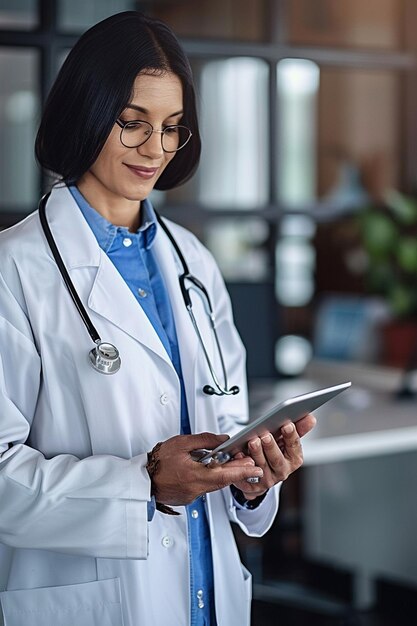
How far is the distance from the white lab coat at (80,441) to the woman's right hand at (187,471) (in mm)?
25

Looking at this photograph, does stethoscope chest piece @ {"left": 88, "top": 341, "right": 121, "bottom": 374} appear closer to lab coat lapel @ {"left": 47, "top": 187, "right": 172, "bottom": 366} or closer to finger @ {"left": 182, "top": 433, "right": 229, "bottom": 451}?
lab coat lapel @ {"left": 47, "top": 187, "right": 172, "bottom": 366}

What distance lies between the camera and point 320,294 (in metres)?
4.20

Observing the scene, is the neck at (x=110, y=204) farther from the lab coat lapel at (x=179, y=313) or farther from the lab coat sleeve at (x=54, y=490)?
the lab coat sleeve at (x=54, y=490)

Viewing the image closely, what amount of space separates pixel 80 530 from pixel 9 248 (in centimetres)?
40

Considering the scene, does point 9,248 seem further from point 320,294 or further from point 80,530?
point 320,294

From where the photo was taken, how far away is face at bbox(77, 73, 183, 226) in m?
1.43

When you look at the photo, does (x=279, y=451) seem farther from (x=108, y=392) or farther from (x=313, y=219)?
(x=313, y=219)

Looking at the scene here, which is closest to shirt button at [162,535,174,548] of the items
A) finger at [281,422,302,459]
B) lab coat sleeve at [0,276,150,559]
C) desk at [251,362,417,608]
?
lab coat sleeve at [0,276,150,559]

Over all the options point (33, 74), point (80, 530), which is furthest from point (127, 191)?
point (33, 74)

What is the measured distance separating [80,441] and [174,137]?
464 mm

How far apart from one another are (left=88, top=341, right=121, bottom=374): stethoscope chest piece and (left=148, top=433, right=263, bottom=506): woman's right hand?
125mm

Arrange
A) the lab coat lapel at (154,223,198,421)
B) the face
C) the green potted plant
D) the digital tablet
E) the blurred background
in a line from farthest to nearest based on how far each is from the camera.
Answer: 1. the green potted plant
2. the blurred background
3. the lab coat lapel at (154,223,198,421)
4. the face
5. the digital tablet

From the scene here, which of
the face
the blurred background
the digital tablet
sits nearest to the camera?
the digital tablet

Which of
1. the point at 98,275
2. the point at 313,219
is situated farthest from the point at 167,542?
the point at 313,219
